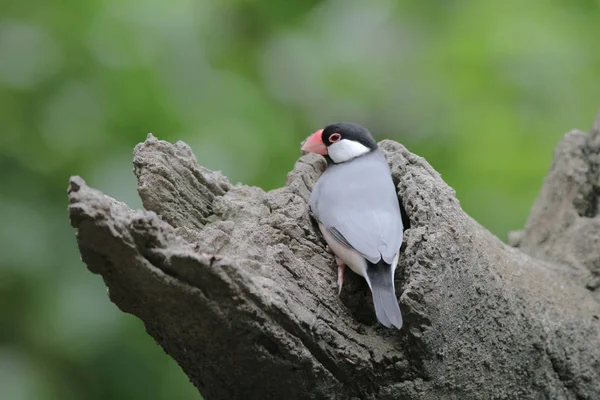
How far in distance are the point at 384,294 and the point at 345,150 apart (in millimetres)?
548

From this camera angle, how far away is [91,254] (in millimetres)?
1167

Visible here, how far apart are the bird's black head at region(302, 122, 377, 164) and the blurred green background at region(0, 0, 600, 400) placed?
18.2 inches

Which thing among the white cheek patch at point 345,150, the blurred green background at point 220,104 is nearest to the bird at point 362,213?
the white cheek patch at point 345,150

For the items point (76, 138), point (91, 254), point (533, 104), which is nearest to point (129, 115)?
point (76, 138)

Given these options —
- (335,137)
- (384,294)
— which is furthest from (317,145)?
(384,294)

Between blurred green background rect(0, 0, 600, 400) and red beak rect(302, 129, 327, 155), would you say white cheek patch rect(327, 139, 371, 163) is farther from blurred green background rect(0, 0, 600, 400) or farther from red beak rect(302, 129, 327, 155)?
blurred green background rect(0, 0, 600, 400)

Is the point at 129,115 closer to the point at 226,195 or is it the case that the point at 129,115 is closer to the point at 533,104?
the point at 226,195

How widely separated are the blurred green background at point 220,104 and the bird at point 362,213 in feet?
1.86

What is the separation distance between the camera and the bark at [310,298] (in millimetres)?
1184

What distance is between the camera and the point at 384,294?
52.3 inches

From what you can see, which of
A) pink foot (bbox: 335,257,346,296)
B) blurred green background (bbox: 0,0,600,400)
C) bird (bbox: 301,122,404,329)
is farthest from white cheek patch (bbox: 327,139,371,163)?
blurred green background (bbox: 0,0,600,400)

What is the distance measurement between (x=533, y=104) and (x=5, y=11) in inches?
75.4

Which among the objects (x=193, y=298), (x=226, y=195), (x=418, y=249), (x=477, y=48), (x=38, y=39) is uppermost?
(x=477, y=48)

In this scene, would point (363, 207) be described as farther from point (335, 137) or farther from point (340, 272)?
point (335, 137)
